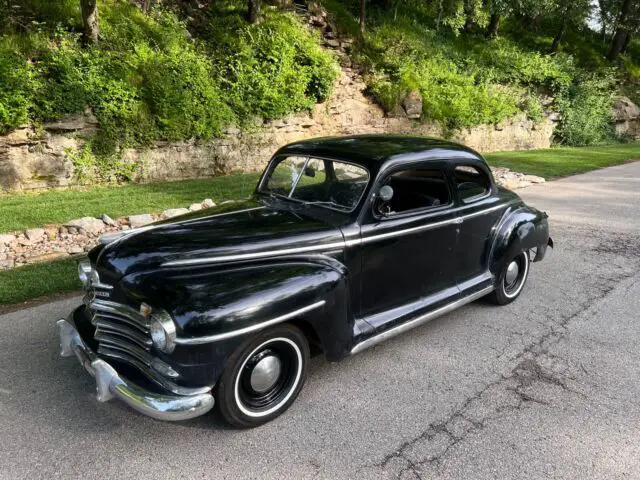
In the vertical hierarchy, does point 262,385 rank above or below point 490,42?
below

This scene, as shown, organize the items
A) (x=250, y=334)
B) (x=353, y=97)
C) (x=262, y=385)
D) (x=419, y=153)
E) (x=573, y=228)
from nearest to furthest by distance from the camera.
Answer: (x=250, y=334) → (x=262, y=385) → (x=419, y=153) → (x=573, y=228) → (x=353, y=97)

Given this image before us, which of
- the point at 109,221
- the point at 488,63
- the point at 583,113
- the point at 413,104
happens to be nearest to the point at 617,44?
the point at 583,113

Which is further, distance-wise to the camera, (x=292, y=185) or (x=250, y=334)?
(x=292, y=185)

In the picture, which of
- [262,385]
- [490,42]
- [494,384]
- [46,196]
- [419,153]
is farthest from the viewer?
[490,42]

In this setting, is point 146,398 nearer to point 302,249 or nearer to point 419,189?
point 302,249

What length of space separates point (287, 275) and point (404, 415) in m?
1.18

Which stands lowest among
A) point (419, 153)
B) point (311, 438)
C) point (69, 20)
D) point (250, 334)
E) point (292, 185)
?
point (311, 438)

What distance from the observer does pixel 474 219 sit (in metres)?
4.24

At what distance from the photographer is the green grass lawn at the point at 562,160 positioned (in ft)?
43.2

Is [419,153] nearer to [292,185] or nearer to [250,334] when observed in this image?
[292,185]

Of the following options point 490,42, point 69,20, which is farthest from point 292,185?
point 490,42

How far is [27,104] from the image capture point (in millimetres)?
8500

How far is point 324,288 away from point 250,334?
0.59m

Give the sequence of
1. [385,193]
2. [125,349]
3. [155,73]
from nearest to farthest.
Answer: [125,349]
[385,193]
[155,73]
